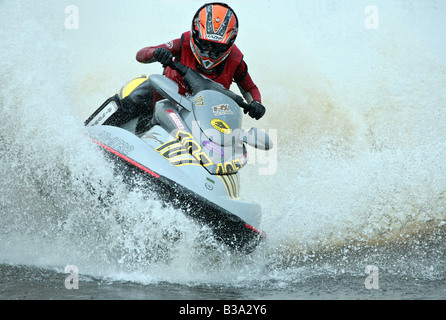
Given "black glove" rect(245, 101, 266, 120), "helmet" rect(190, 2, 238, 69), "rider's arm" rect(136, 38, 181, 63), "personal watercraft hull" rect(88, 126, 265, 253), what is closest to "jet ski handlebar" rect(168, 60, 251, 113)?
"helmet" rect(190, 2, 238, 69)

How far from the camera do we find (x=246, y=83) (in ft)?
15.8

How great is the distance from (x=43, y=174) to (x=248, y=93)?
83.5 inches

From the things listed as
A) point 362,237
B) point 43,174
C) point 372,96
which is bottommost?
point 362,237

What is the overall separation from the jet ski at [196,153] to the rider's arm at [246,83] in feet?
1.39

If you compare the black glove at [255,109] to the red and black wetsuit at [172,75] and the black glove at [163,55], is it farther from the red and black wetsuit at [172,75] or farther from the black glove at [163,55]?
the black glove at [163,55]

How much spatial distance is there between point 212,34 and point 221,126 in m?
0.73

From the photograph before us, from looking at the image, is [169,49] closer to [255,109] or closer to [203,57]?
[203,57]

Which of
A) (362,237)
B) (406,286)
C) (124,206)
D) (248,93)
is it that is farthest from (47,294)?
(362,237)

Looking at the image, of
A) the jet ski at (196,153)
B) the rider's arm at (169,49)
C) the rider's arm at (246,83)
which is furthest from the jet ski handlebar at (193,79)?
the rider's arm at (246,83)

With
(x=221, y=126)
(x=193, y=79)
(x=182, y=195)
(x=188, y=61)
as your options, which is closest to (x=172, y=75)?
(x=188, y=61)

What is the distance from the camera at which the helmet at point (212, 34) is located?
3988 millimetres

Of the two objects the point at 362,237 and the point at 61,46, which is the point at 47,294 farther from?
the point at 362,237

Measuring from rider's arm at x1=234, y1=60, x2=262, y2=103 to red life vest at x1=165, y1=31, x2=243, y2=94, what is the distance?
17 centimetres

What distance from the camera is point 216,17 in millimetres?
4031
